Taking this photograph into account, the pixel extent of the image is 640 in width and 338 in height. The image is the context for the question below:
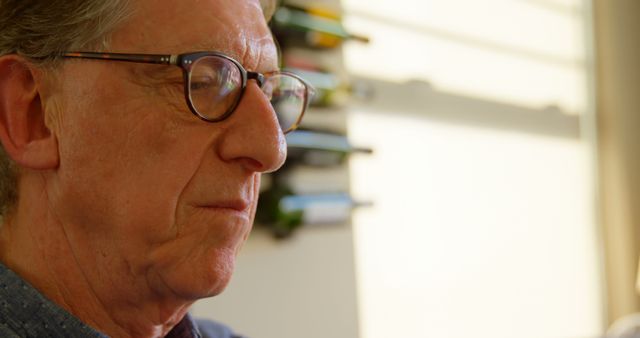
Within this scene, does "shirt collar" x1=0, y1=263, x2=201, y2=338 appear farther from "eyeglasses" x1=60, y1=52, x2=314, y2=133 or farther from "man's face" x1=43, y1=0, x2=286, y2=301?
"eyeglasses" x1=60, y1=52, x2=314, y2=133

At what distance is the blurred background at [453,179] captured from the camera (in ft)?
5.76

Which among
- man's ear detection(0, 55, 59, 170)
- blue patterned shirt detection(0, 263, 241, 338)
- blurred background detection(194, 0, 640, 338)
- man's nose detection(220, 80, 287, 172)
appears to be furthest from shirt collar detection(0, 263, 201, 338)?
blurred background detection(194, 0, 640, 338)

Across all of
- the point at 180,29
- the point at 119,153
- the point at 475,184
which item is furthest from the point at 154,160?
the point at 475,184

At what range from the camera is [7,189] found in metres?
0.80

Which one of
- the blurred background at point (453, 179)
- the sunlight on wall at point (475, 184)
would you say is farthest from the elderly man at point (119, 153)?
the sunlight on wall at point (475, 184)

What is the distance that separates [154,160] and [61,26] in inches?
7.0

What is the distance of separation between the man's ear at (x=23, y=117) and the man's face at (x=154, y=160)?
0.02 meters

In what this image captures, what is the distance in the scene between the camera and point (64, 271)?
77 cm

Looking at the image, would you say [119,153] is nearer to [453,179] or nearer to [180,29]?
[180,29]

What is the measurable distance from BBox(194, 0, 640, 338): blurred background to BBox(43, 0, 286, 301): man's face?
793 millimetres

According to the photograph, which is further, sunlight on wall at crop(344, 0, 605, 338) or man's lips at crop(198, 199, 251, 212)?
sunlight on wall at crop(344, 0, 605, 338)

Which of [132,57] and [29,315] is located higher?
[132,57]

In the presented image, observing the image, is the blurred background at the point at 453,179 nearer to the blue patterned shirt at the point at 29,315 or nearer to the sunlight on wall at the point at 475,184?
the sunlight on wall at the point at 475,184

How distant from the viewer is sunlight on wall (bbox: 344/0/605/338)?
2.10 meters
